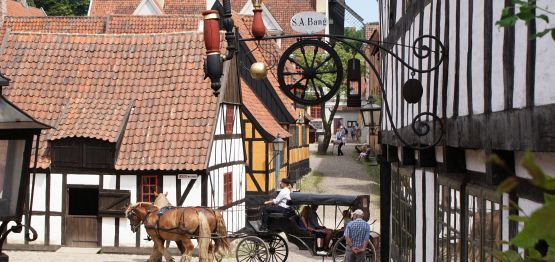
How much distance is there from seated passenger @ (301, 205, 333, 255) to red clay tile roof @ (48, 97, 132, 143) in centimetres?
534

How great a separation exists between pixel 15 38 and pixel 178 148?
20.7 feet

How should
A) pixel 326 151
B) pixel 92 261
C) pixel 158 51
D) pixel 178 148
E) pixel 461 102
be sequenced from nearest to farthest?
1. pixel 461 102
2. pixel 92 261
3. pixel 178 148
4. pixel 158 51
5. pixel 326 151

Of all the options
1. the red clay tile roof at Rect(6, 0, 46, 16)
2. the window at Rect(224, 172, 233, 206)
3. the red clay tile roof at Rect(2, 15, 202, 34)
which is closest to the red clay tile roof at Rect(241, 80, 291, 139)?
the window at Rect(224, 172, 233, 206)

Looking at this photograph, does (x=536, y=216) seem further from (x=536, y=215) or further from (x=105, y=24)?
(x=105, y=24)

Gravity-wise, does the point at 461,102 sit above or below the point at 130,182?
above

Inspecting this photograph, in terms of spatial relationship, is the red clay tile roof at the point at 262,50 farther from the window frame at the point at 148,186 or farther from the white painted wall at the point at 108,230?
the white painted wall at the point at 108,230

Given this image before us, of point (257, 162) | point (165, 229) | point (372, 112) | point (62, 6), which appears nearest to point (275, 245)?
point (165, 229)

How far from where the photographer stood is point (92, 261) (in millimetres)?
18672

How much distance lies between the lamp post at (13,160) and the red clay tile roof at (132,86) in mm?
13563

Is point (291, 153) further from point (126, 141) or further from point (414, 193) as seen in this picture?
point (414, 193)

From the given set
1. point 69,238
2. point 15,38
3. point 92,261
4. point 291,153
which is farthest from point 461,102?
point 291,153

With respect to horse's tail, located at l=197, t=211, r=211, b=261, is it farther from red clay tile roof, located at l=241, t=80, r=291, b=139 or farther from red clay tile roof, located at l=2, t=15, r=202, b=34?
red clay tile roof, located at l=2, t=15, r=202, b=34

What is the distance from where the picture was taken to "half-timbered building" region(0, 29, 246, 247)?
20.0 metres

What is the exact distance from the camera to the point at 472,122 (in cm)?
548
